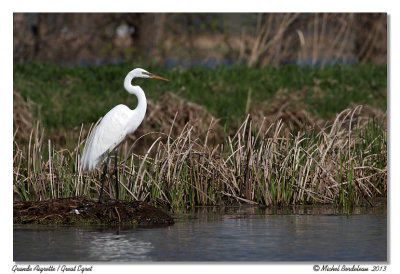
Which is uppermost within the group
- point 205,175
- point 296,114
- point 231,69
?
point 231,69

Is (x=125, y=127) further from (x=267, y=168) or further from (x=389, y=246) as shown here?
(x=389, y=246)

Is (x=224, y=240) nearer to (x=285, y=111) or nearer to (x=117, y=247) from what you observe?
(x=117, y=247)

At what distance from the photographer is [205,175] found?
9.45 m

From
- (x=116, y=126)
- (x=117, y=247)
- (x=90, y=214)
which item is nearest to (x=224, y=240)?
(x=117, y=247)

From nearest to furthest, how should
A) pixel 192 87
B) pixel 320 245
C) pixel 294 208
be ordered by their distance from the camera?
pixel 320 245 → pixel 294 208 → pixel 192 87

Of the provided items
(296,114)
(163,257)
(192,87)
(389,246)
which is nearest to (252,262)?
(163,257)

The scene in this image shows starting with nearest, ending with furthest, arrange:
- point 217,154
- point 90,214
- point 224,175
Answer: point 90,214, point 224,175, point 217,154

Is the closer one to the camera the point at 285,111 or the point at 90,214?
the point at 90,214

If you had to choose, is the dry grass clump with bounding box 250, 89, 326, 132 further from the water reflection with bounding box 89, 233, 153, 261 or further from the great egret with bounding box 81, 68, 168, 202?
the water reflection with bounding box 89, 233, 153, 261

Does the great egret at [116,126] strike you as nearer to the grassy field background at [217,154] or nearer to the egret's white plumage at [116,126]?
the egret's white plumage at [116,126]

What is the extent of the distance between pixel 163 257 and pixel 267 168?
108 inches

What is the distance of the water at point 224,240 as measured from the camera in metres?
6.90

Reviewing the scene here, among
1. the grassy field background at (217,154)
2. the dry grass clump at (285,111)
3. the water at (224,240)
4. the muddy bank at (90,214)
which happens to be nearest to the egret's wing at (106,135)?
the grassy field background at (217,154)

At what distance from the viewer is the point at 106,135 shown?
8586 mm
